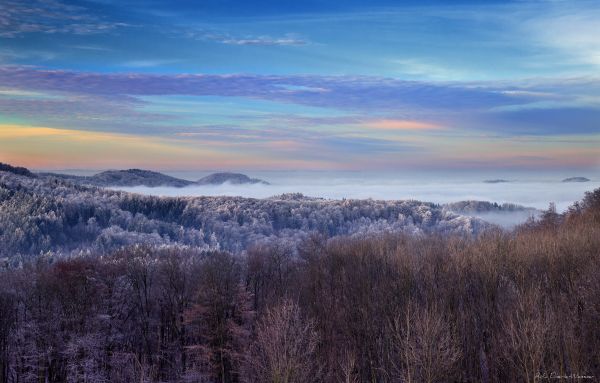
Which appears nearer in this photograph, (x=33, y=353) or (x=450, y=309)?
(x=450, y=309)

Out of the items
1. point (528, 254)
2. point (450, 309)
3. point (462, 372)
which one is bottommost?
point (462, 372)

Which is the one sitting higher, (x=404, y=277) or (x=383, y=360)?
(x=404, y=277)

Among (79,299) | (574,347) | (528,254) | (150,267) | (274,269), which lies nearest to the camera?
(574,347)

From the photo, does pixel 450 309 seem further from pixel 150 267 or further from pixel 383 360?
pixel 150 267

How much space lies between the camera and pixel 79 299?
54000mm

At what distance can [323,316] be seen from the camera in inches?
1912

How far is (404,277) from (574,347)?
20.3 meters

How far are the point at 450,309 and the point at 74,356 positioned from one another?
101 feet

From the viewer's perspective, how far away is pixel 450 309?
1635 inches

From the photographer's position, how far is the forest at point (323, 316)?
30.8 meters

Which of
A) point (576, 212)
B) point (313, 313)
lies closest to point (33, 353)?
point (313, 313)

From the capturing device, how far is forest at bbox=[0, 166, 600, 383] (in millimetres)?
30750

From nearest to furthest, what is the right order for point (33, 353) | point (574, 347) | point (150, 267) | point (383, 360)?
point (574, 347) → point (383, 360) → point (33, 353) → point (150, 267)

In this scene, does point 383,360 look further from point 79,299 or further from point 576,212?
point 576,212
